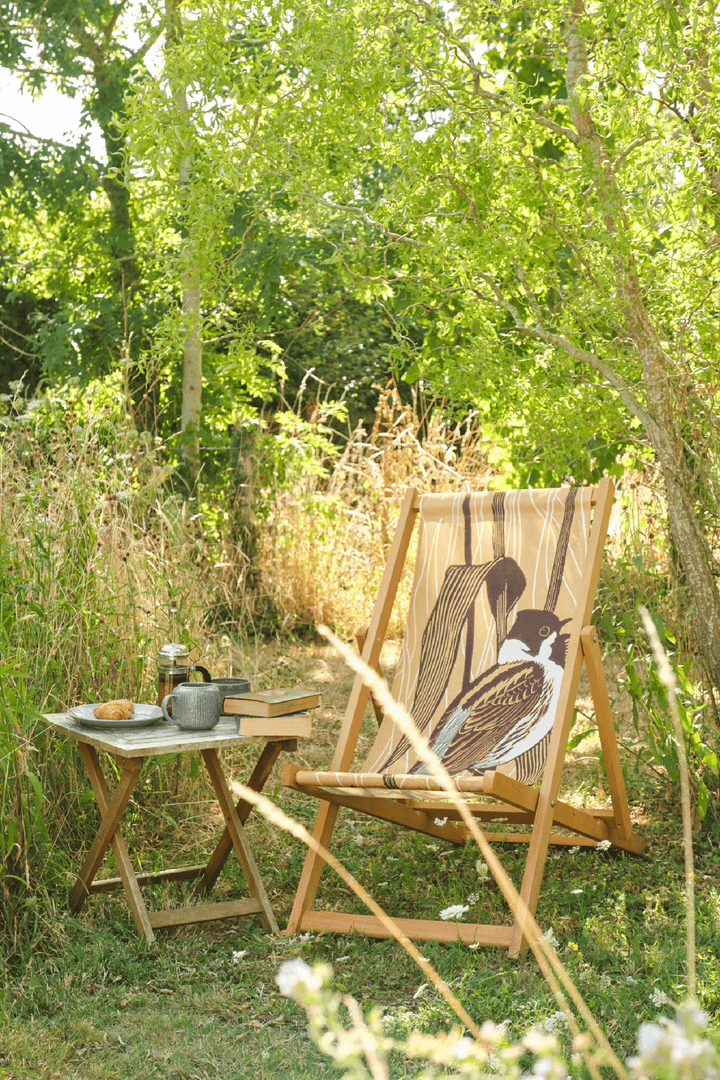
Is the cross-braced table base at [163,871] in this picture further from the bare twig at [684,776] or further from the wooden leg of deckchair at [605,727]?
the bare twig at [684,776]

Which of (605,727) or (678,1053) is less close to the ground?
(678,1053)

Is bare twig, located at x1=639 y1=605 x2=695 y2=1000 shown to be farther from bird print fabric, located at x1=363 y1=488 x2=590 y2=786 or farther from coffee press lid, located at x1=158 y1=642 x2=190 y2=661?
coffee press lid, located at x1=158 y1=642 x2=190 y2=661

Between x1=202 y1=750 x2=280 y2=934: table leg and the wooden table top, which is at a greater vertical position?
the wooden table top

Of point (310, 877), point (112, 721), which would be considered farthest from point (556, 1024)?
point (112, 721)

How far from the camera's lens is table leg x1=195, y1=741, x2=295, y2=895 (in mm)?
2775

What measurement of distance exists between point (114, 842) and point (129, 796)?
15 cm

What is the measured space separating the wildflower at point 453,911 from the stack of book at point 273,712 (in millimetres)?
598

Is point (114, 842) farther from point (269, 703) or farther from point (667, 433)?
point (667, 433)

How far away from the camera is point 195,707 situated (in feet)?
8.54

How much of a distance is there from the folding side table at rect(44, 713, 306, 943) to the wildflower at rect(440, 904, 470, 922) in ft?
1.51

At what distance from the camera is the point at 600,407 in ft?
12.1

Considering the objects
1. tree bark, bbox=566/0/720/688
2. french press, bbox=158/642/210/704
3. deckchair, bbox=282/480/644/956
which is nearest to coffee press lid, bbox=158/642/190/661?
french press, bbox=158/642/210/704

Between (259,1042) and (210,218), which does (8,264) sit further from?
(259,1042)

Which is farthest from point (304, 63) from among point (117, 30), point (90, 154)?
point (117, 30)
